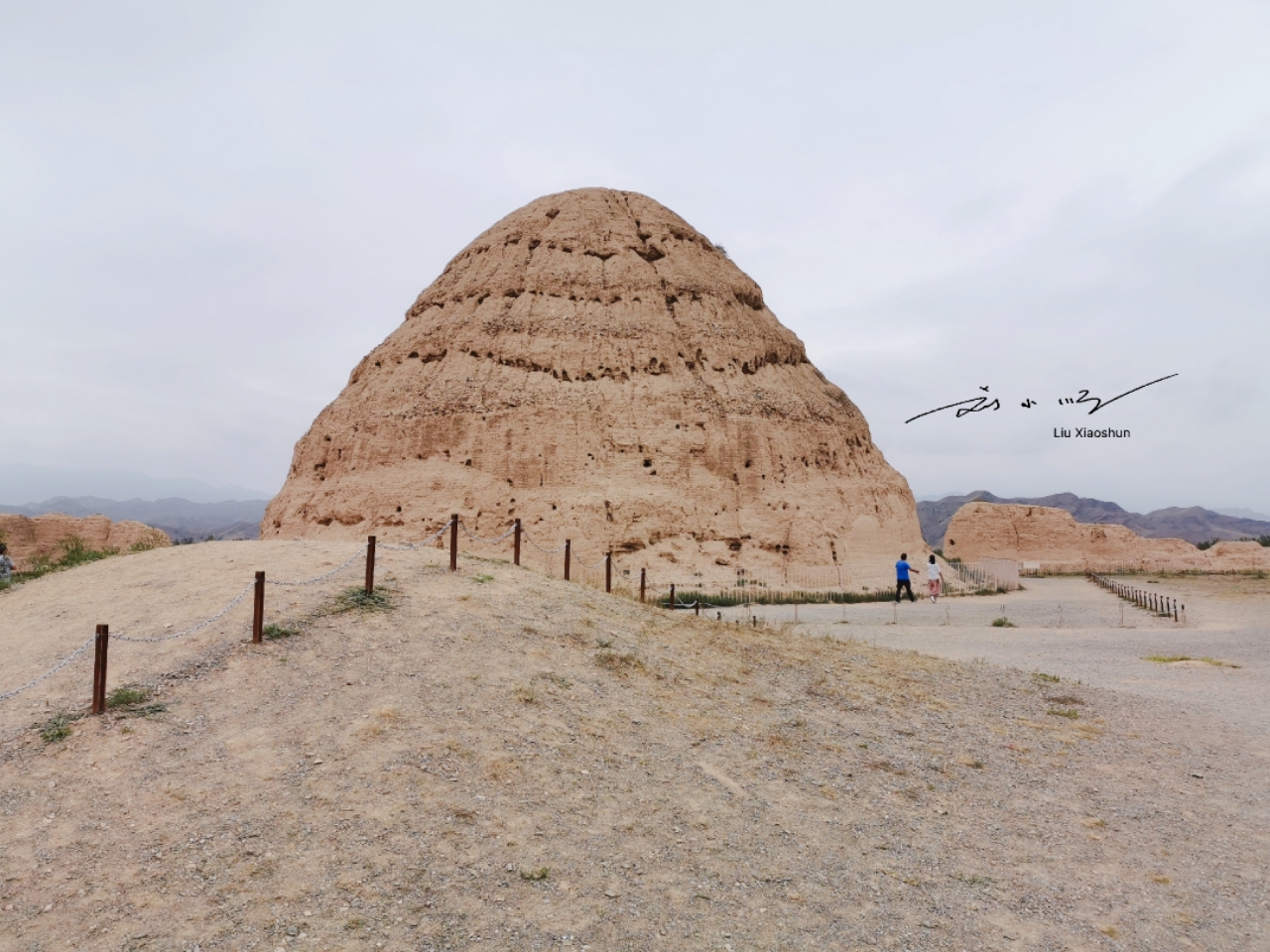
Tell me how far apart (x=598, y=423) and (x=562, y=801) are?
19445 mm

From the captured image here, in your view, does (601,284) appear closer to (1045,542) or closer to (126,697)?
(126,697)

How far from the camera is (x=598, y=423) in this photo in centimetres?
2462

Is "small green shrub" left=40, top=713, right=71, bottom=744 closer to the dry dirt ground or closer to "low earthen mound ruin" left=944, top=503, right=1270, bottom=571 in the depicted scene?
the dry dirt ground

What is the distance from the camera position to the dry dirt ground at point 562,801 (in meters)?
4.32

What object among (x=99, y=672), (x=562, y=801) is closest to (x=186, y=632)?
(x=99, y=672)

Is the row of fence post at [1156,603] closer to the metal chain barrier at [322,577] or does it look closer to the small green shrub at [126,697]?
the metal chain barrier at [322,577]

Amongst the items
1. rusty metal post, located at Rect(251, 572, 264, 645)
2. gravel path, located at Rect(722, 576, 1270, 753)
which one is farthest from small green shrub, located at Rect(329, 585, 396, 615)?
gravel path, located at Rect(722, 576, 1270, 753)

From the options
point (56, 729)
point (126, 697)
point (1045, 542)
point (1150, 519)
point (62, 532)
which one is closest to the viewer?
point (56, 729)

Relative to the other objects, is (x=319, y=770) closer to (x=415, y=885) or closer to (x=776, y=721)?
(x=415, y=885)

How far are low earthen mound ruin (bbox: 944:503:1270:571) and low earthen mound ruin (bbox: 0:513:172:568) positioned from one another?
42.9m

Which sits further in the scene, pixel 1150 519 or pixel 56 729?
pixel 1150 519

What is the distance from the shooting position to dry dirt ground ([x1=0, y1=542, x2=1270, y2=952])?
4.32m

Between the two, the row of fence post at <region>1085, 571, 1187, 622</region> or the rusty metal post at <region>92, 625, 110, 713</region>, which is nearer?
the rusty metal post at <region>92, 625, 110, 713</region>

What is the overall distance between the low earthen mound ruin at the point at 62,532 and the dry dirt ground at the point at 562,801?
87.4 ft
